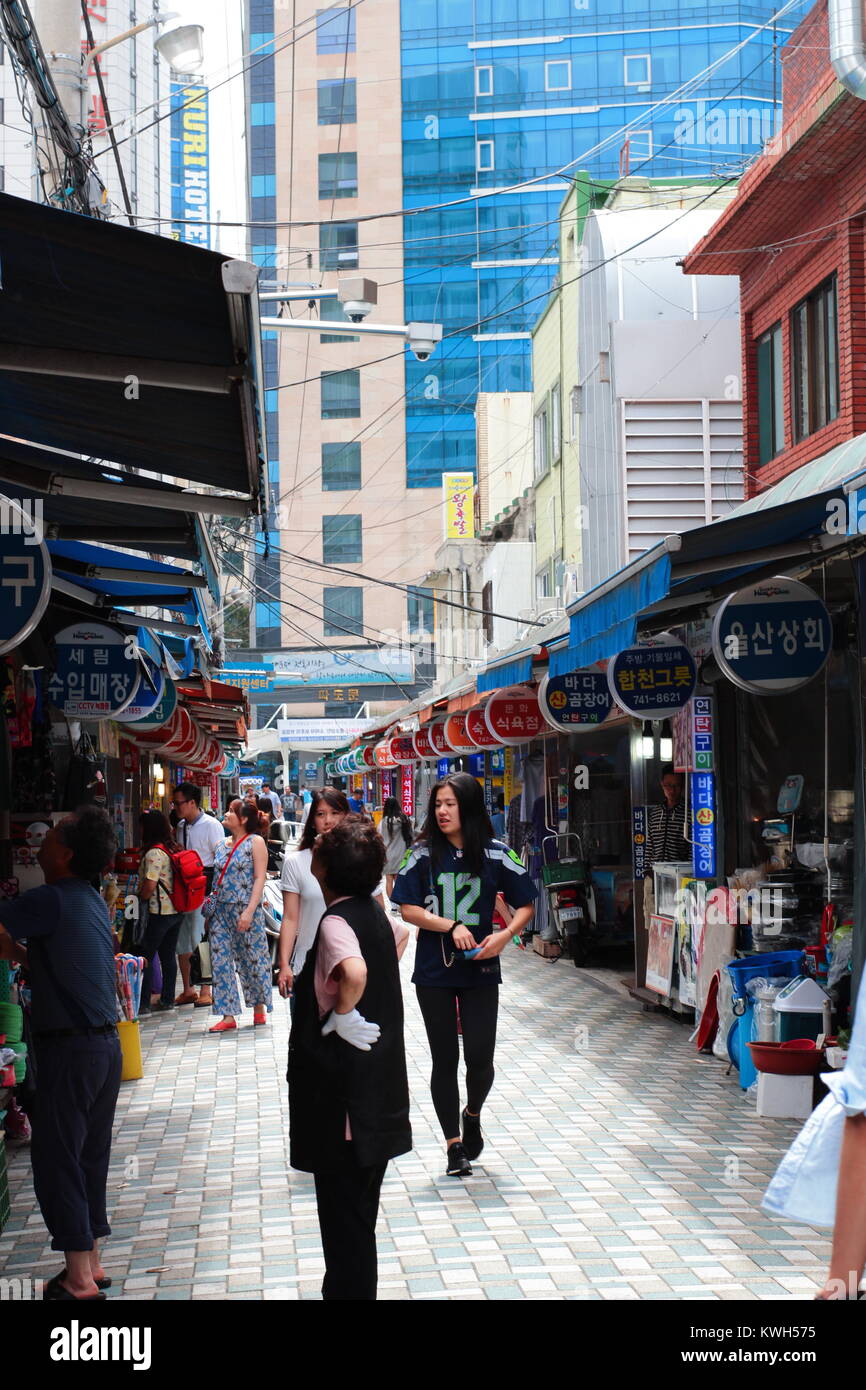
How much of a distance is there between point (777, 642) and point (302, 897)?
3.35 m

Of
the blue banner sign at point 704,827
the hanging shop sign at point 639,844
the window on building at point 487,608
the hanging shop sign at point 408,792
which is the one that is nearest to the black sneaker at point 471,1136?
the blue banner sign at point 704,827

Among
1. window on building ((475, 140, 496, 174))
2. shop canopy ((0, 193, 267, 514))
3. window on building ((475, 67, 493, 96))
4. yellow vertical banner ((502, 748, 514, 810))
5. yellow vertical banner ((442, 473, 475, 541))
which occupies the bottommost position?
yellow vertical banner ((502, 748, 514, 810))

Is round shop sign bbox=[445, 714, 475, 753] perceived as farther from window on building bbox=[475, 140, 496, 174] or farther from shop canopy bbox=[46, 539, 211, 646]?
window on building bbox=[475, 140, 496, 174]

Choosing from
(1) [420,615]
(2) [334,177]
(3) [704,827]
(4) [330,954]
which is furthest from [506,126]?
(4) [330,954]

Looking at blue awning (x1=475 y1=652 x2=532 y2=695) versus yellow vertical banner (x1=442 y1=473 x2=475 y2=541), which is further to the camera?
yellow vertical banner (x1=442 y1=473 x2=475 y2=541)

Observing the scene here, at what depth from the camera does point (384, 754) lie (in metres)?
34.8

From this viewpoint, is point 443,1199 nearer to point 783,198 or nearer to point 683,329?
point 783,198

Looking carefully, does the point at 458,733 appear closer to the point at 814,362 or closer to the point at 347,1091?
the point at 814,362

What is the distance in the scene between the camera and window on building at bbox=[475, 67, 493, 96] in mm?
69312

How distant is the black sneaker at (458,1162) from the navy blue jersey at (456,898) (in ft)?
2.83

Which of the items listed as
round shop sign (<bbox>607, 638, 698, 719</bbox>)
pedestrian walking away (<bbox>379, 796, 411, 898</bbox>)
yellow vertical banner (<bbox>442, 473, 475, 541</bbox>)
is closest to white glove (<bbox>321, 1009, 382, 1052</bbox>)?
round shop sign (<bbox>607, 638, 698, 719</bbox>)

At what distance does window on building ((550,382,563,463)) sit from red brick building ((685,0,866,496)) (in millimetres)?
10203

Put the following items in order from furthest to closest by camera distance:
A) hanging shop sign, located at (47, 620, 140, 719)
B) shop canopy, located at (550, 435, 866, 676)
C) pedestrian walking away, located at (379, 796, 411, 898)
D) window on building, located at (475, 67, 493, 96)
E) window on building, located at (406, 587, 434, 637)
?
window on building, located at (475, 67, 493, 96)
window on building, located at (406, 587, 434, 637)
pedestrian walking away, located at (379, 796, 411, 898)
hanging shop sign, located at (47, 620, 140, 719)
shop canopy, located at (550, 435, 866, 676)

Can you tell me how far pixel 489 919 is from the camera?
24.9 feet
